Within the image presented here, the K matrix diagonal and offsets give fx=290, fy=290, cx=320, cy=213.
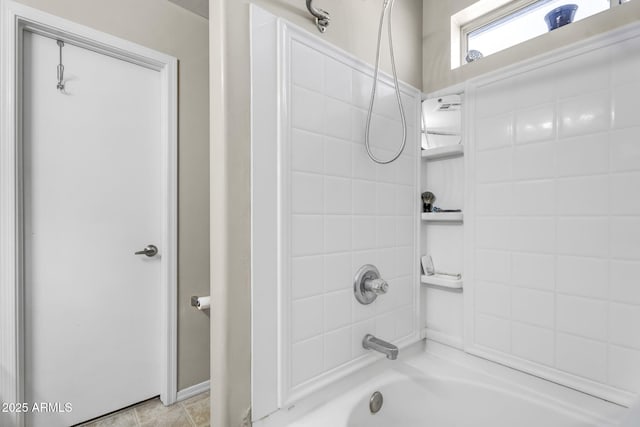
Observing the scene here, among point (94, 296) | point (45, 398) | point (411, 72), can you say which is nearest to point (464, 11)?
point (411, 72)

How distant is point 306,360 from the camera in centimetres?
99

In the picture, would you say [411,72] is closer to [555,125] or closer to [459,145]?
[459,145]

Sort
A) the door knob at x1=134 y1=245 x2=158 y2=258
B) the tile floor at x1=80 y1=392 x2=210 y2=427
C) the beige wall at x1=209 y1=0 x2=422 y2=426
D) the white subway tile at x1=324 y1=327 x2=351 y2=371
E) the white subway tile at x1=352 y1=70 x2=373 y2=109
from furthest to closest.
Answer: the door knob at x1=134 y1=245 x2=158 y2=258 → the tile floor at x1=80 y1=392 x2=210 y2=427 → the white subway tile at x1=352 y1=70 x2=373 y2=109 → the white subway tile at x1=324 y1=327 x2=351 y2=371 → the beige wall at x1=209 y1=0 x2=422 y2=426

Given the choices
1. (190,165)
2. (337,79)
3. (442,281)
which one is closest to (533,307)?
(442,281)

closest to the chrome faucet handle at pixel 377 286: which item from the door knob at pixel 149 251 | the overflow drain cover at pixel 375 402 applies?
the overflow drain cover at pixel 375 402

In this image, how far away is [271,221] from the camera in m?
0.91

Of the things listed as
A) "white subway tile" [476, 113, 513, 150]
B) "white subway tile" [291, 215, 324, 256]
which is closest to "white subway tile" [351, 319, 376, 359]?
"white subway tile" [291, 215, 324, 256]

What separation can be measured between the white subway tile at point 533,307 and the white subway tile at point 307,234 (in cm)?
84

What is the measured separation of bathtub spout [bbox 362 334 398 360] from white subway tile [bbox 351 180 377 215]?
0.51 meters

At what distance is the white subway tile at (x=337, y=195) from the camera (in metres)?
1.06

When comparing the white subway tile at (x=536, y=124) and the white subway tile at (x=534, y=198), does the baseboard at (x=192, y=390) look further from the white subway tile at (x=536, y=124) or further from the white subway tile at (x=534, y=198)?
the white subway tile at (x=536, y=124)

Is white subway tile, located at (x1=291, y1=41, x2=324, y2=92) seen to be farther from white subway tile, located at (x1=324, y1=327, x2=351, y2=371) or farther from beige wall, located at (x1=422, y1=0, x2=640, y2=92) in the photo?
white subway tile, located at (x1=324, y1=327, x2=351, y2=371)

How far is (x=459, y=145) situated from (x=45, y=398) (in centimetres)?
238

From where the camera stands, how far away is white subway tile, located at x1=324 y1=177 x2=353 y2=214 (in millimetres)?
1056
